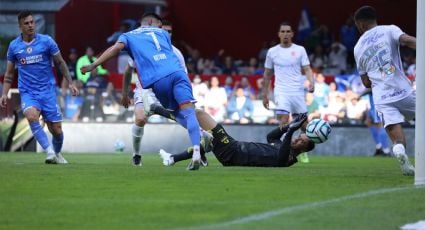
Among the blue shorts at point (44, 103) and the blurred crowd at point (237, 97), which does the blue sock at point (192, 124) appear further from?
the blurred crowd at point (237, 97)

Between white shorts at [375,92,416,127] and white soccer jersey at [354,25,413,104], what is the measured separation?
0.06 meters

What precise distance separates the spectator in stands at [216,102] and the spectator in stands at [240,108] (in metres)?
0.16

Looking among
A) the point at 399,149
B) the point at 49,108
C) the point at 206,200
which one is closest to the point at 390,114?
the point at 399,149

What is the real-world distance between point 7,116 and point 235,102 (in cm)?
528

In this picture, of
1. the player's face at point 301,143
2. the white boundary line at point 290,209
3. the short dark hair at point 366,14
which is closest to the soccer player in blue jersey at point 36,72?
the player's face at point 301,143

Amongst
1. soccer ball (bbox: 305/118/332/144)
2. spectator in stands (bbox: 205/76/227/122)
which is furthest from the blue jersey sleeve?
spectator in stands (bbox: 205/76/227/122)

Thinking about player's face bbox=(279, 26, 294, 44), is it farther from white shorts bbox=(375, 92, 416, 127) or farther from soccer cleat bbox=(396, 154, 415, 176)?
soccer cleat bbox=(396, 154, 415, 176)

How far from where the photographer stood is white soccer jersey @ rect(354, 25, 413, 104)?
600 inches

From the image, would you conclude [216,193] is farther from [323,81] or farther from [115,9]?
[115,9]

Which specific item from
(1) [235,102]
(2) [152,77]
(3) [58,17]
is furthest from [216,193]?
(3) [58,17]

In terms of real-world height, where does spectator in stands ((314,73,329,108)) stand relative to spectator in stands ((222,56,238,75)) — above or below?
below

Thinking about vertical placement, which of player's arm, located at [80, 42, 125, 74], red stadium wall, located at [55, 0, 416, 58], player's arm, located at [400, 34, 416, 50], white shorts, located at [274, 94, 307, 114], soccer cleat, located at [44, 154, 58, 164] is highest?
red stadium wall, located at [55, 0, 416, 58]

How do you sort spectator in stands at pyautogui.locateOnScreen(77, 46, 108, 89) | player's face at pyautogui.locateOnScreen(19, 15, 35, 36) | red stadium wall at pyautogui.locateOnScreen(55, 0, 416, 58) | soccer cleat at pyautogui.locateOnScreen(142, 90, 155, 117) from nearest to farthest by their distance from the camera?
soccer cleat at pyautogui.locateOnScreen(142, 90, 155, 117) → player's face at pyautogui.locateOnScreen(19, 15, 35, 36) → spectator in stands at pyautogui.locateOnScreen(77, 46, 108, 89) → red stadium wall at pyautogui.locateOnScreen(55, 0, 416, 58)

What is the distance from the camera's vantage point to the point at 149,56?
15.3 metres
